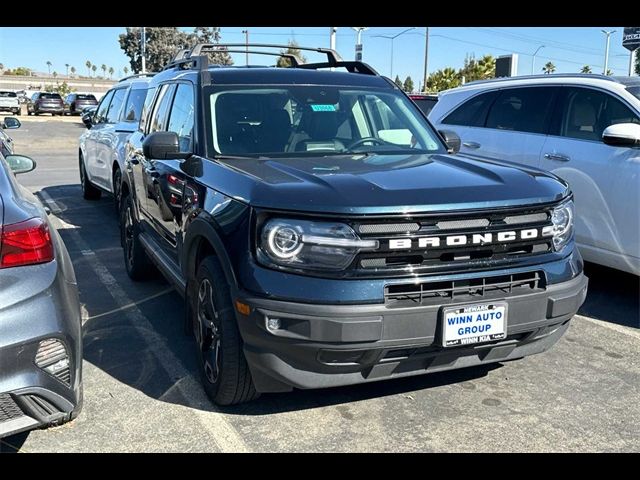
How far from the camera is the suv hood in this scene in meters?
3.01

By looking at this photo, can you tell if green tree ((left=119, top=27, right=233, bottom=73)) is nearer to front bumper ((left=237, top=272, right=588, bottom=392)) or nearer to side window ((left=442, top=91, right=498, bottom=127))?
side window ((left=442, top=91, right=498, bottom=127))

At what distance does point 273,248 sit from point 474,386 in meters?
1.64

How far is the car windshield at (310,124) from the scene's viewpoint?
4.14m

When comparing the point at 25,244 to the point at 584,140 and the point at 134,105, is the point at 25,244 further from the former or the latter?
the point at 134,105

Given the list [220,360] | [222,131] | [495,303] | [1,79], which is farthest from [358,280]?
[1,79]

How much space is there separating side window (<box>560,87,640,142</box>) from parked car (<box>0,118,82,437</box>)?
4463 mm

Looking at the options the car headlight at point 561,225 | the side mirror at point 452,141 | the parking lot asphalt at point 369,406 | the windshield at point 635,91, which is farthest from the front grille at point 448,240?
the windshield at point 635,91

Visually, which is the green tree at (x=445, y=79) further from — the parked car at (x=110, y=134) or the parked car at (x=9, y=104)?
the parked car at (x=110, y=134)

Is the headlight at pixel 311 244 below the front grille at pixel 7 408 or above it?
above

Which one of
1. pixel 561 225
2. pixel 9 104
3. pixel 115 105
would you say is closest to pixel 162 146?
pixel 561 225

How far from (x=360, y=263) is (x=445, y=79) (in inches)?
2445

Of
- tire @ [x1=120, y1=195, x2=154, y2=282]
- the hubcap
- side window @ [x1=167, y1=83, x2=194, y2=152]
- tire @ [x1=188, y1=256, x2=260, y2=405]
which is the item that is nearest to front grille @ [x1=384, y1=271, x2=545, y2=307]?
tire @ [x1=188, y1=256, x2=260, y2=405]

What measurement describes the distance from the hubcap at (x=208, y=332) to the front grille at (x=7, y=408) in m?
1.04
